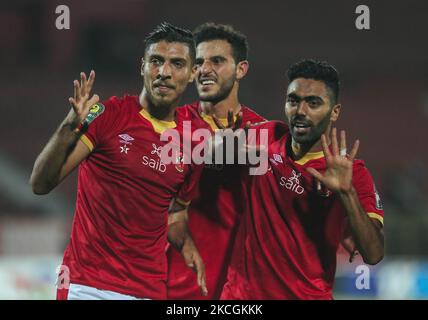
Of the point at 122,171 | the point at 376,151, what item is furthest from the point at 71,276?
the point at 376,151

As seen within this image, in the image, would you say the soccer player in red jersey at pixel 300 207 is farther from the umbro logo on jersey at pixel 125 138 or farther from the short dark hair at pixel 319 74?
the umbro logo on jersey at pixel 125 138

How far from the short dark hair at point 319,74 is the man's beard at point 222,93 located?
552mm

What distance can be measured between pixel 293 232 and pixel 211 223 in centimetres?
72

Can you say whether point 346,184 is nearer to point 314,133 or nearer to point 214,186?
point 314,133

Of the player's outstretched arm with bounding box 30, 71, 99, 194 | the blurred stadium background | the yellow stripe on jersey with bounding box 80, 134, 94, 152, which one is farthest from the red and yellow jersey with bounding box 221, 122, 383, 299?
the blurred stadium background

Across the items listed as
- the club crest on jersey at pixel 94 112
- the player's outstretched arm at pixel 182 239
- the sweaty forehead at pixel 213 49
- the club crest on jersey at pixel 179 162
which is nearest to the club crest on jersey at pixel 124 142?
the club crest on jersey at pixel 94 112

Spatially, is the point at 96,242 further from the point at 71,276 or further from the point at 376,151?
the point at 376,151

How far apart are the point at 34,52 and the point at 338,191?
13.9 m

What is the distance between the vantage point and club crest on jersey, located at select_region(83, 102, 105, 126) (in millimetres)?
5664

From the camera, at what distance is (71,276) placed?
584 cm

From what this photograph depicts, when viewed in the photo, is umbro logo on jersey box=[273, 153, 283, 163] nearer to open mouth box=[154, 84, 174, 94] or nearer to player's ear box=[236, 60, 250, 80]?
player's ear box=[236, 60, 250, 80]

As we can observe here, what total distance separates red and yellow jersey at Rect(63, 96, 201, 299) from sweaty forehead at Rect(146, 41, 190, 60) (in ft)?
1.33

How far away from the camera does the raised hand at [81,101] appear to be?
5312 millimetres

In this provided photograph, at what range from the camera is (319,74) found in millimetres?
6133
